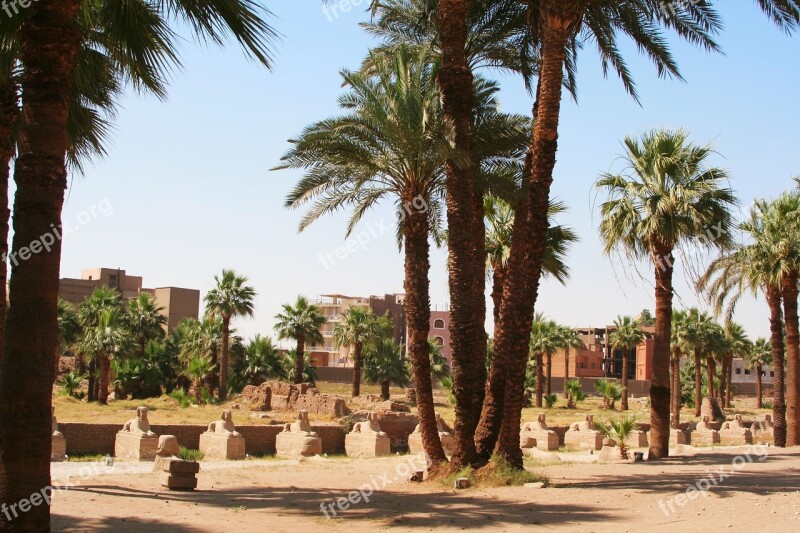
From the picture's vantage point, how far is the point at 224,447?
73.3 ft

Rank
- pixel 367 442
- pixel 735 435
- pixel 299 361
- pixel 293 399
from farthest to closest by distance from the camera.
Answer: pixel 299 361, pixel 293 399, pixel 735 435, pixel 367 442

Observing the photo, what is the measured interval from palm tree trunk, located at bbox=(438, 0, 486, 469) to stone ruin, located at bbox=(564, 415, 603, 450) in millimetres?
13486

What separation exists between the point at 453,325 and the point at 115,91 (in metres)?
7.12

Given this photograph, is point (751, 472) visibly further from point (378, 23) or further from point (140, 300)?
point (140, 300)

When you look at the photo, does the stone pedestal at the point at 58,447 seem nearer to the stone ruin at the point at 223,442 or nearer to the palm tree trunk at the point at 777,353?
the stone ruin at the point at 223,442

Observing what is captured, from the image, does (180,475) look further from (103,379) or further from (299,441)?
(103,379)

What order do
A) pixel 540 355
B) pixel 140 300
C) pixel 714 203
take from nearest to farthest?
pixel 714 203 → pixel 140 300 → pixel 540 355

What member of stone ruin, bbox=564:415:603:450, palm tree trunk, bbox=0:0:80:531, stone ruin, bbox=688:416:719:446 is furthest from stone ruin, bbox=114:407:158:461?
stone ruin, bbox=688:416:719:446

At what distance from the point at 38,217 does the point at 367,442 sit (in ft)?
60.5

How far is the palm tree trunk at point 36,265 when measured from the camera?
6723 mm

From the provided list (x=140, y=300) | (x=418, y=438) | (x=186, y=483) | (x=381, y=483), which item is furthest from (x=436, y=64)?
(x=140, y=300)

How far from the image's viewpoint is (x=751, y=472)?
16.3m

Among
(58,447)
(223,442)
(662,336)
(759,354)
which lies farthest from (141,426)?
(759,354)

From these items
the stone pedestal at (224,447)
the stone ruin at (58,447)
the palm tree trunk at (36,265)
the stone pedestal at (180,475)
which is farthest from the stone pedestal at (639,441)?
the palm tree trunk at (36,265)
